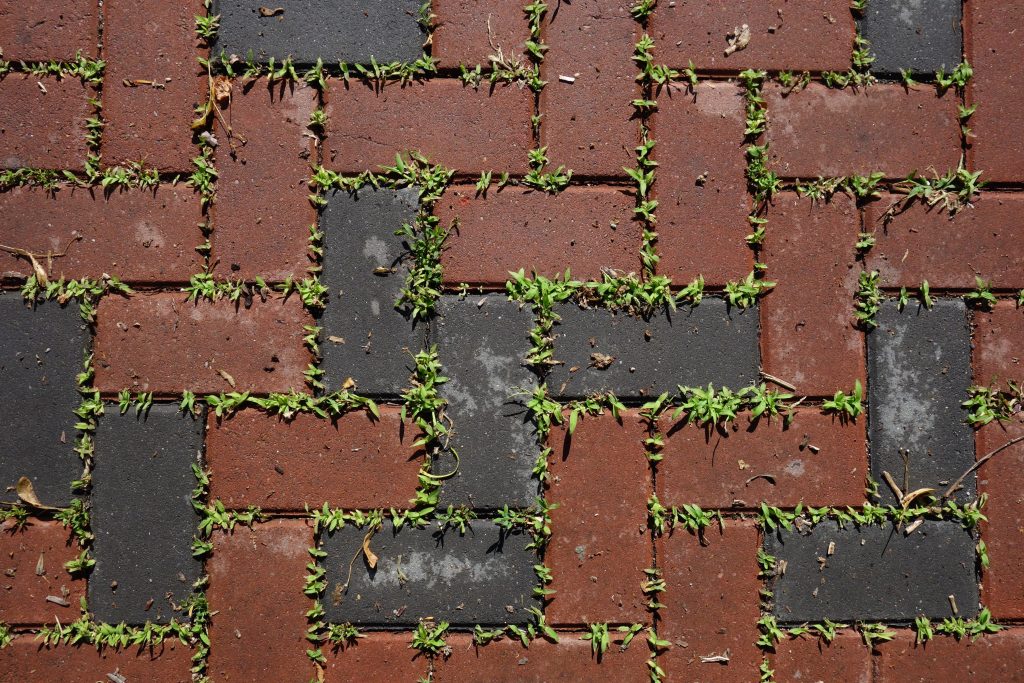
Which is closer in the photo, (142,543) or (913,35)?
(142,543)

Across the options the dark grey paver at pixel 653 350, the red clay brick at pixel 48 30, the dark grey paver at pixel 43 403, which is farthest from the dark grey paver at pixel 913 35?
the dark grey paver at pixel 43 403

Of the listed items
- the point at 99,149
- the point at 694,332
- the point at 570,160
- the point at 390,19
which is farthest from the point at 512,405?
the point at 99,149

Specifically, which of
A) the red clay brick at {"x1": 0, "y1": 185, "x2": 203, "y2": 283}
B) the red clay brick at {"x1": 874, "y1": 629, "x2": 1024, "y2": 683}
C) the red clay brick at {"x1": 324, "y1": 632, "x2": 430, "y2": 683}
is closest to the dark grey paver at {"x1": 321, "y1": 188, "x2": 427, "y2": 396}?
the red clay brick at {"x1": 0, "y1": 185, "x2": 203, "y2": 283}

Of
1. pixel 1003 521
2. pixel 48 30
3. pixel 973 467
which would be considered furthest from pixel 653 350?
pixel 48 30

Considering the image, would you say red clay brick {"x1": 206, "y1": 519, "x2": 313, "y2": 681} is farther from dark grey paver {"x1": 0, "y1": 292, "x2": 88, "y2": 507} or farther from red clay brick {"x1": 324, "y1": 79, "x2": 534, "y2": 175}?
red clay brick {"x1": 324, "y1": 79, "x2": 534, "y2": 175}

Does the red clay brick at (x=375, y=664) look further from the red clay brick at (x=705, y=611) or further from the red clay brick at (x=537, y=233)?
the red clay brick at (x=537, y=233)

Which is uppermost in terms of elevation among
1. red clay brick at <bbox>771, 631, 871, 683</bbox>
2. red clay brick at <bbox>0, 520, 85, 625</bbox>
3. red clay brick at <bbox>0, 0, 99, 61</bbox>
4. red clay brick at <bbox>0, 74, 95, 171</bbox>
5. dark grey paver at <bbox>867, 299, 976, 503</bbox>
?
red clay brick at <bbox>0, 0, 99, 61</bbox>

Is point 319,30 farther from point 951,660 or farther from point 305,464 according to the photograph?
point 951,660
